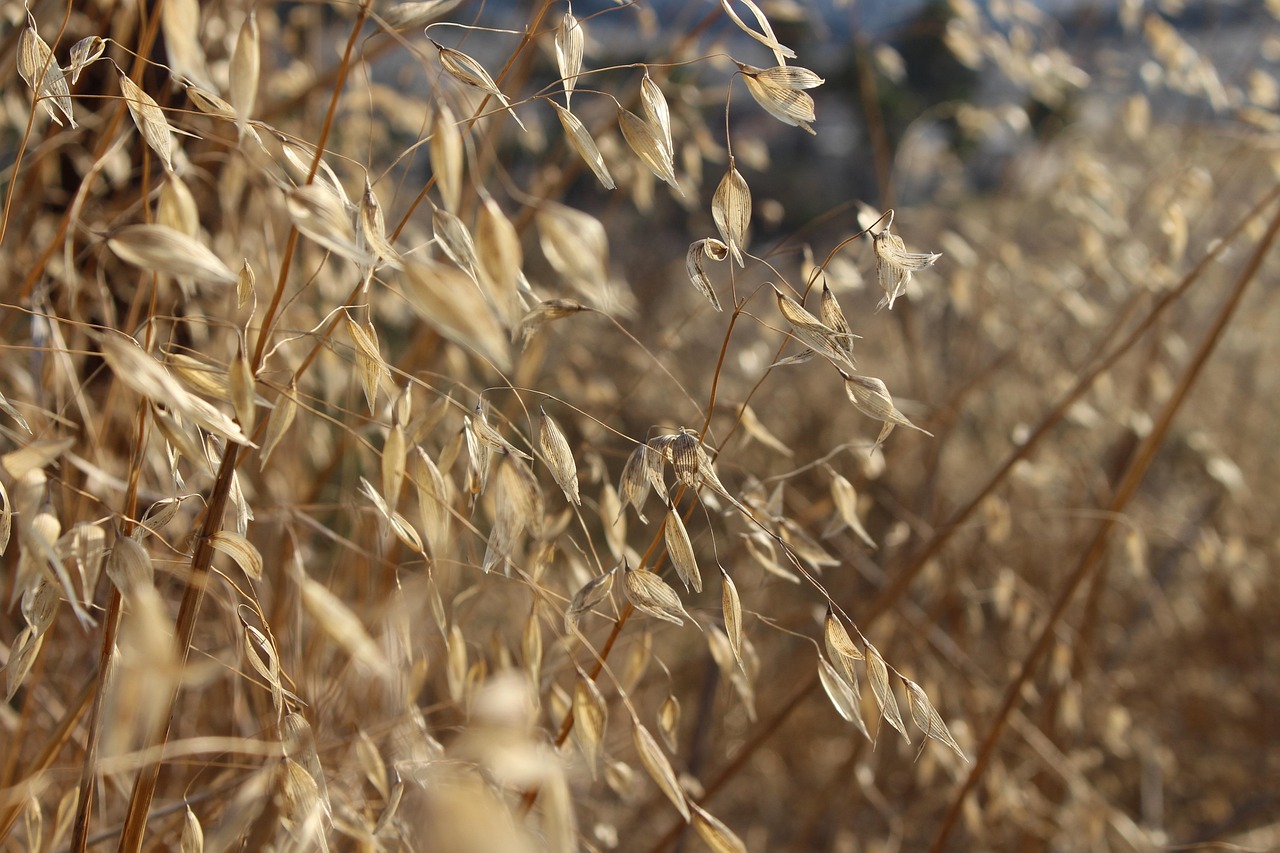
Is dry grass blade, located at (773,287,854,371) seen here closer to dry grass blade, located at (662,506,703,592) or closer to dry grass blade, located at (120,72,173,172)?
dry grass blade, located at (662,506,703,592)

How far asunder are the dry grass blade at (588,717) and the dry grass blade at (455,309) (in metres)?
0.22

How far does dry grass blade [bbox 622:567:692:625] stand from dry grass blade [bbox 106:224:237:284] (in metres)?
0.20

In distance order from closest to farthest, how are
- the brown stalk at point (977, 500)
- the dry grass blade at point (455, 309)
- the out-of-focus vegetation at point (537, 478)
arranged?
the dry grass blade at point (455, 309) → the out-of-focus vegetation at point (537, 478) → the brown stalk at point (977, 500)

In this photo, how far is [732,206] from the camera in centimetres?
41

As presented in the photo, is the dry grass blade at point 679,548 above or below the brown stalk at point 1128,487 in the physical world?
above

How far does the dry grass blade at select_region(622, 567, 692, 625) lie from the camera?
1.29 ft

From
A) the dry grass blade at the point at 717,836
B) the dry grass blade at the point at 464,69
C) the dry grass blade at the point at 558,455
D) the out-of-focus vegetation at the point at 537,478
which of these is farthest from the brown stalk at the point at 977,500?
the dry grass blade at the point at 464,69

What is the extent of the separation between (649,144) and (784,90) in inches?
2.8

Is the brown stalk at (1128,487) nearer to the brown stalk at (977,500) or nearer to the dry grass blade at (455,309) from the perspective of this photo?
the brown stalk at (977,500)

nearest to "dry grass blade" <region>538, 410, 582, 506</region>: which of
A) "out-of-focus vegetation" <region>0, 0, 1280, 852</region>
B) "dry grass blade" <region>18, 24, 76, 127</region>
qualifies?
"out-of-focus vegetation" <region>0, 0, 1280, 852</region>

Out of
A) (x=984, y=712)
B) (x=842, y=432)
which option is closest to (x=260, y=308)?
(x=984, y=712)

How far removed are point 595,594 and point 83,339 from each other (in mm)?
661

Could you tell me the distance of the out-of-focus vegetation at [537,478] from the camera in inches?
13.3

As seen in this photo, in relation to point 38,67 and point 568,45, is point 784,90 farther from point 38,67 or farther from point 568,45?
point 38,67
